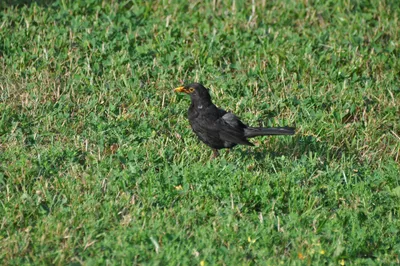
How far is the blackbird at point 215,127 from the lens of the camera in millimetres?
7176

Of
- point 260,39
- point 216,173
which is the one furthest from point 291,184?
point 260,39

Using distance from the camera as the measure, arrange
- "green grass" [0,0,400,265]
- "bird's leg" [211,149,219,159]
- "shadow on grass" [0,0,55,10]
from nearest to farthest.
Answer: "green grass" [0,0,400,265], "bird's leg" [211,149,219,159], "shadow on grass" [0,0,55,10]

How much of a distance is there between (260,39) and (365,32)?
1468 mm

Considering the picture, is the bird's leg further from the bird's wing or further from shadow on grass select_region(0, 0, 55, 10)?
shadow on grass select_region(0, 0, 55, 10)

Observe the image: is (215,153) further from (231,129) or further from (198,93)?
(198,93)

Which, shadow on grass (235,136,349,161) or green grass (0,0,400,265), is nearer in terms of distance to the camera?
green grass (0,0,400,265)

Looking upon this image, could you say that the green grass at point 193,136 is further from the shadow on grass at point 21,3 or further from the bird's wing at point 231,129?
the bird's wing at point 231,129

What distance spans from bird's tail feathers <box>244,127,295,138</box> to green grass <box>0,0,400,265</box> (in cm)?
27

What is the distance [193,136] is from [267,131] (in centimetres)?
94

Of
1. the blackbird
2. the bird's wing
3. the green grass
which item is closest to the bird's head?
the blackbird

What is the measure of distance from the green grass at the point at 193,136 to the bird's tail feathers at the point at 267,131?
0.27 m

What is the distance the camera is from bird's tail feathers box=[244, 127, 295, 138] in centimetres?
708

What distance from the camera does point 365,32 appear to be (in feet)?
33.3

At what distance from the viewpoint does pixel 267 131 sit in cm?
716
